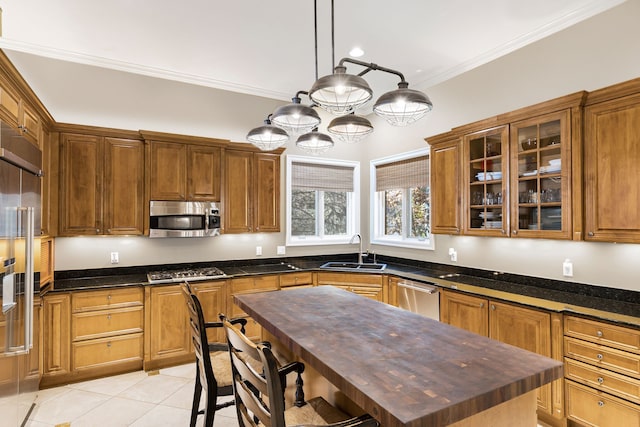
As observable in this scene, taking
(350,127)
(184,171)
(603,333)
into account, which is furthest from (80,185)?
(603,333)

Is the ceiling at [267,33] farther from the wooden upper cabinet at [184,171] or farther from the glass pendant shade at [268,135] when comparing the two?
the glass pendant shade at [268,135]

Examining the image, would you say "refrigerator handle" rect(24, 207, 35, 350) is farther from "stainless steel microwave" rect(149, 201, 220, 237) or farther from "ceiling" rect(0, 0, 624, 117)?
"ceiling" rect(0, 0, 624, 117)

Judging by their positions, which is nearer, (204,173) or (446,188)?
(446,188)

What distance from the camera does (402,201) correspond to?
5051 mm

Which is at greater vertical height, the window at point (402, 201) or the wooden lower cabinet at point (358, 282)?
the window at point (402, 201)

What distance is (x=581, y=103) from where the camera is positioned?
270 cm

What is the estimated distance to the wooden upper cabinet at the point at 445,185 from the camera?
3.73 meters

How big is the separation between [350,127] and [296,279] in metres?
2.33

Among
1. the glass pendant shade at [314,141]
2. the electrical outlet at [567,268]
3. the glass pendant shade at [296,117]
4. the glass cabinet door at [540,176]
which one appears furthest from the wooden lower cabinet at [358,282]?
the glass pendant shade at [296,117]

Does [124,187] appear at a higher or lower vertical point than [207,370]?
higher

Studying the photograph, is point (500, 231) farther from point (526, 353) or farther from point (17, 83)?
point (17, 83)

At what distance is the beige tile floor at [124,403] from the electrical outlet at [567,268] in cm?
297

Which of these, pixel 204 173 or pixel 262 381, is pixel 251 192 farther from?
pixel 262 381

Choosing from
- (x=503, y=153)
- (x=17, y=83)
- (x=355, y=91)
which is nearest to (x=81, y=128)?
(x=17, y=83)
